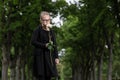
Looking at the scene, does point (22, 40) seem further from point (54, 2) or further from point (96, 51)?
point (96, 51)

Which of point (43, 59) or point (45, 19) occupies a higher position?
point (45, 19)

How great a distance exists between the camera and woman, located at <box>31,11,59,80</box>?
6.77 m

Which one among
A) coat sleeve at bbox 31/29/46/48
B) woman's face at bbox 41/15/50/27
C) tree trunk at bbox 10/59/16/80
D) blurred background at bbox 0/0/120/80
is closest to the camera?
woman's face at bbox 41/15/50/27

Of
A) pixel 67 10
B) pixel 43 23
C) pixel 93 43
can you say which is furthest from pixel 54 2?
pixel 43 23

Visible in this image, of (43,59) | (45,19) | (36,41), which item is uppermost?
(45,19)

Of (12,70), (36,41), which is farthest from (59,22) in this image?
(36,41)

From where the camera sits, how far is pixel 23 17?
91.0ft

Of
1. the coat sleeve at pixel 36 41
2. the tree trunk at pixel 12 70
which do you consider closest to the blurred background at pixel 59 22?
the tree trunk at pixel 12 70

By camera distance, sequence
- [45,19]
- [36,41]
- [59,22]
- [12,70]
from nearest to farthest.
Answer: [45,19] < [36,41] < [59,22] < [12,70]

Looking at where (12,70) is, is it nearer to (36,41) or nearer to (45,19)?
(36,41)

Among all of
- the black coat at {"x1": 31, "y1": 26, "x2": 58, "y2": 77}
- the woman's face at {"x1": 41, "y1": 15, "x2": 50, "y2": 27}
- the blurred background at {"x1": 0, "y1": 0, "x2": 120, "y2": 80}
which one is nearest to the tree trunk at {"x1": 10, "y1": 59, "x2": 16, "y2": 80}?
the blurred background at {"x1": 0, "y1": 0, "x2": 120, "y2": 80}

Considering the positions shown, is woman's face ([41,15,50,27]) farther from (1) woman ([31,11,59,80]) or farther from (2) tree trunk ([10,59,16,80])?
(2) tree trunk ([10,59,16,80])

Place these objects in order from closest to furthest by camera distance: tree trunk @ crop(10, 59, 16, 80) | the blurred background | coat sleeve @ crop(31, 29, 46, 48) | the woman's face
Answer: the woman's face → coat sleeve @ crop(31, 29, 46, 48) → the blurred background → tree trunk @ crop(10, 59, 16, 80)

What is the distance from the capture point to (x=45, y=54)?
22.5 ft
